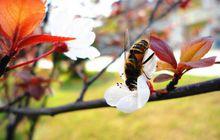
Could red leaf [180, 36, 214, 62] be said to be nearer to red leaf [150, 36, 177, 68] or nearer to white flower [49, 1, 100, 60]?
red leaf [150, 36, 177, 68]

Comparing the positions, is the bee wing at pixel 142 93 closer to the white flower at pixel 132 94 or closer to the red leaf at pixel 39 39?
the white flower at pixel 132 94

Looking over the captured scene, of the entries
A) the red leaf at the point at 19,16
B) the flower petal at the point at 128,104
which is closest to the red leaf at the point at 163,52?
the flower petal at the point at 128,104

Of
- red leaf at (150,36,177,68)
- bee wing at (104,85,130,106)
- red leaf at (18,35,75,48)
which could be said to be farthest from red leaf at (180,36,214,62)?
red leaf at (18,35,75,48)

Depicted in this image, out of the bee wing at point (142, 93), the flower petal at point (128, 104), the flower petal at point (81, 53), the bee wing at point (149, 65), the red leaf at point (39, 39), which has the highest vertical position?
the red leaf at point (39, 39)

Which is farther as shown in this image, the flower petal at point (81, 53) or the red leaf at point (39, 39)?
the flower petal at point (81, 53)

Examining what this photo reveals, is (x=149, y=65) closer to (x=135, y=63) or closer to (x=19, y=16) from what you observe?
(x=135, y=63)

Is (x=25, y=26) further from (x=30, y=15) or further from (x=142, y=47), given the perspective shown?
(x=142, y=47)
